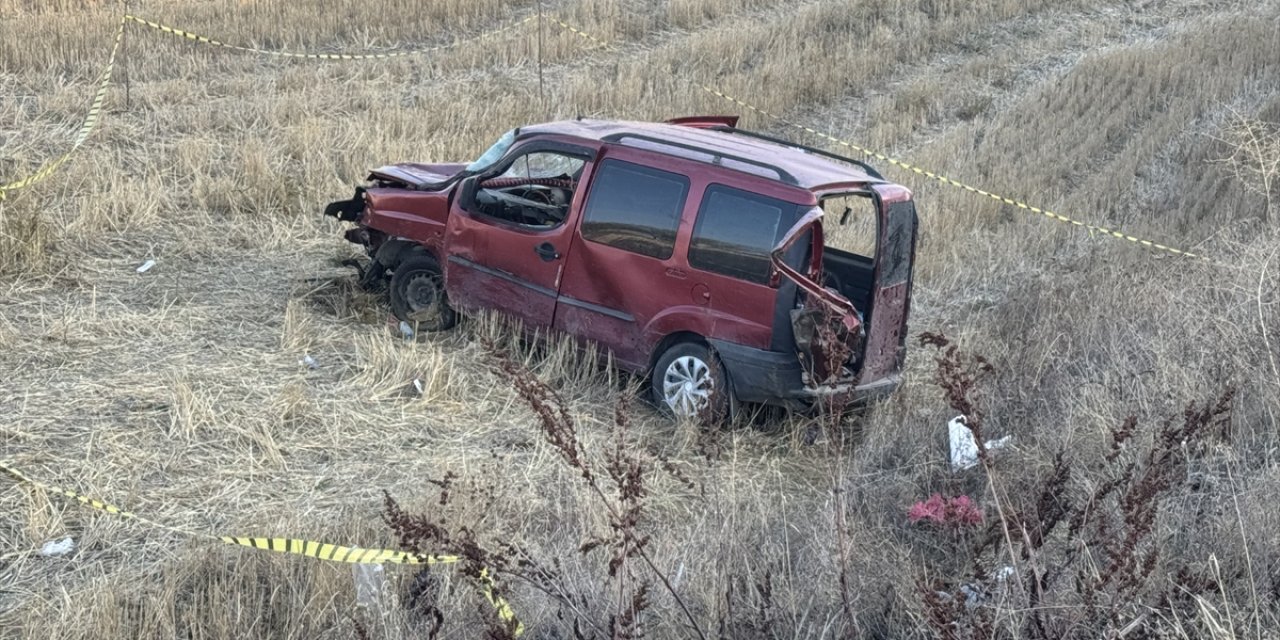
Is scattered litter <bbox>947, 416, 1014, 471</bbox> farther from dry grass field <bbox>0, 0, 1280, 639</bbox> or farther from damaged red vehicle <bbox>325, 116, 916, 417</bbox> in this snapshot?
damaged red vehicle <bbox>325, 116, 916, 417</bbox>

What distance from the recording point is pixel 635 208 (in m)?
8.23

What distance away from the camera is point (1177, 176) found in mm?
13578

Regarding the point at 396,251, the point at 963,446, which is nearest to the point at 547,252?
the point at 396,251

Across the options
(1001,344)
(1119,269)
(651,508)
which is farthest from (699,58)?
(651,508)

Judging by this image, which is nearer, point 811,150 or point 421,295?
point 811,150

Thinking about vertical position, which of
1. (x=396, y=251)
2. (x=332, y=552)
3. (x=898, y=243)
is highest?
(x=898, y=243)

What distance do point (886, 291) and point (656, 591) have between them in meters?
3.28

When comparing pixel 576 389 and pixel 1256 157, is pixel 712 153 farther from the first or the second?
pixel 1256 157

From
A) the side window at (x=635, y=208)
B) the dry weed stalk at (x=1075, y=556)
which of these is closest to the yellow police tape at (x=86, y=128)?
the side window at (x=635, y=208)

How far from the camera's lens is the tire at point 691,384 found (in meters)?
8.00

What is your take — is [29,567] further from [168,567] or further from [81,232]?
[81,232]

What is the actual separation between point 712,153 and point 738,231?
0.57 m

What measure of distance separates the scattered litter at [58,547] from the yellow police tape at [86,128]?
491 centimetres

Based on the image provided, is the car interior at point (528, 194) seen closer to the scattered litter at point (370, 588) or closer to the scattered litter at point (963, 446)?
the scattered litter at point (963, 446)
